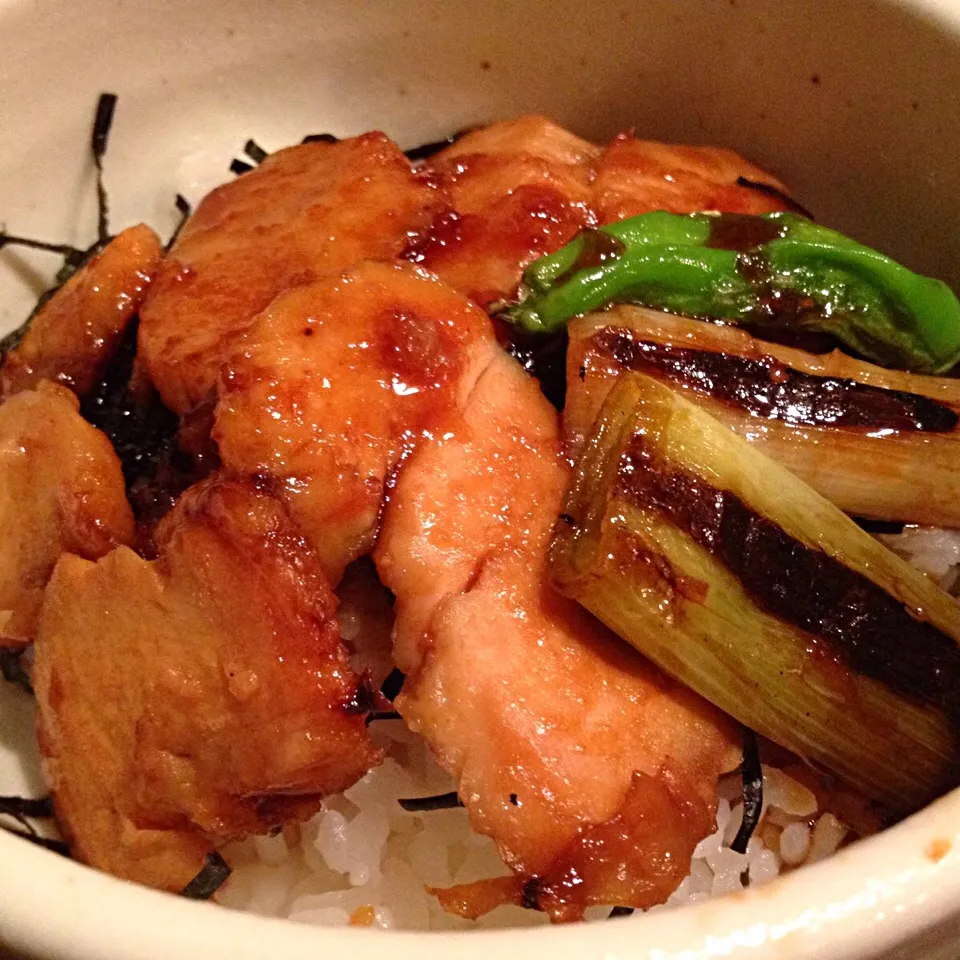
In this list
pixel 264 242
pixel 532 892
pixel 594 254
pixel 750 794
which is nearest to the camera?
pixel 532 892

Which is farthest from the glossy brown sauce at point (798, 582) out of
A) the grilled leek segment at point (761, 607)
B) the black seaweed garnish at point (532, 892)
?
the black seaweed garnish at point (532, 892)

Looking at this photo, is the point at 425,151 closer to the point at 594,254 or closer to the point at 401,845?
the point at 594,254

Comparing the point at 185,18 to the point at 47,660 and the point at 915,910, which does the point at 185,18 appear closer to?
the point at 47,660

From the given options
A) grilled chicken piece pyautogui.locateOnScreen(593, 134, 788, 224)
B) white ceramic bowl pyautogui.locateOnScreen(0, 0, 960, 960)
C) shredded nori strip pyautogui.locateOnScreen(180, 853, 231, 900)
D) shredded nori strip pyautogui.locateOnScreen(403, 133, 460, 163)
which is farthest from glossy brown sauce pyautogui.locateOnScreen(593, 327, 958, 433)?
shredded nori strip pyautogui.locateOnScreen(403, 133, 460, 163)

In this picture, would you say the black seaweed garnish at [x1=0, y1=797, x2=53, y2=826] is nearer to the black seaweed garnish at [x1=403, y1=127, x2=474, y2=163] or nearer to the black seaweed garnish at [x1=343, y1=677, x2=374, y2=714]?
the black seaweed garnish at [x1=343, y1=677, x2=374, y2=714]

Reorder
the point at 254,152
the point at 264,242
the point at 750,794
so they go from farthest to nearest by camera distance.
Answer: the point at 254,152 → the point at 264,242 → the point at 750,794

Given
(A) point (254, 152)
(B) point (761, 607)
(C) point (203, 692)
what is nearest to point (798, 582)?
(B) point (761, 607)

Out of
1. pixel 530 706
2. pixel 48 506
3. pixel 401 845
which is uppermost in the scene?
pixel 530 706

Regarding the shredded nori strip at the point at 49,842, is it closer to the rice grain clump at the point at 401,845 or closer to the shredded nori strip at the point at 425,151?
the rice grain clump at the point at 401,845
